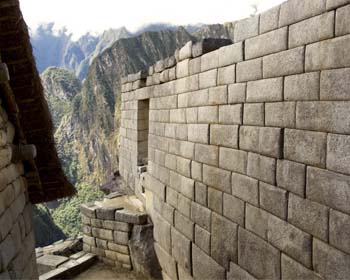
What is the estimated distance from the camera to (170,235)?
20.9ft

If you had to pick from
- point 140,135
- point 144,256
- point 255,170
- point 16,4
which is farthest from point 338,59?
point 140,135

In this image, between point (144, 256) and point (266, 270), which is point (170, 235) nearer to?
point (144, 256)

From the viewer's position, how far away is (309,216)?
337 cm

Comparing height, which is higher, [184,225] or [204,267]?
[184,225]

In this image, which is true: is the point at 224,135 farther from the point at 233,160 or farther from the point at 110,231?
the point at 110,231

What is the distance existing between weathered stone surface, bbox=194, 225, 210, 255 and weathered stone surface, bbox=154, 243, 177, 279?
1.02 m

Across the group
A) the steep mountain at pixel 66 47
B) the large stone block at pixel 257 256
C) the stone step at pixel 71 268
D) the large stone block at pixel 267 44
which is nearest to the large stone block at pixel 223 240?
the large stone block at pixel 257 256

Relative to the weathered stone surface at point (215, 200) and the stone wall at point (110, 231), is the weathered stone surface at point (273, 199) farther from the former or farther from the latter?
the stone wall at point (110, 231)

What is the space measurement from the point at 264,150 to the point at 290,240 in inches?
31.6

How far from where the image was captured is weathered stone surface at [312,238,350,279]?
3021 millimetres

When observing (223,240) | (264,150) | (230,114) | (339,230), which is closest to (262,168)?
(264,150)

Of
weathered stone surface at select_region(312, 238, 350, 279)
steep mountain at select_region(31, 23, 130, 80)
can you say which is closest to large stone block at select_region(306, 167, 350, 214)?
weathered stone surface at select_region(312, 238, 350, 279)

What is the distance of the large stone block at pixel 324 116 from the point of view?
2980 millimetres

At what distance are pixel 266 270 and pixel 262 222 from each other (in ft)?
1.39
